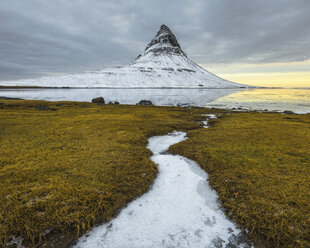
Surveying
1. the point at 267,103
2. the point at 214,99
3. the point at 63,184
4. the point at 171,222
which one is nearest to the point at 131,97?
the point at 214,99

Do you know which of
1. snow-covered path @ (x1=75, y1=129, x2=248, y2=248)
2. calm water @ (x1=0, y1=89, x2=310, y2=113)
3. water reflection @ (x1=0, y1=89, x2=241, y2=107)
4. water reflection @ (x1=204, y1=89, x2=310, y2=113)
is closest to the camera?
snow-covered path @ (x1=75, y1=129, x2=248, y2=248)

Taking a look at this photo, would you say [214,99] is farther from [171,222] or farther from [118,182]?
[171,222]

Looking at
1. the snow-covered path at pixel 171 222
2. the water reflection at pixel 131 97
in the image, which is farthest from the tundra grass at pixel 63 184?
the water reflection at pixel 131 97

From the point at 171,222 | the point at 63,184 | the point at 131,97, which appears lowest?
the point at 171,222

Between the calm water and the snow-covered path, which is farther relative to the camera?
the calm water

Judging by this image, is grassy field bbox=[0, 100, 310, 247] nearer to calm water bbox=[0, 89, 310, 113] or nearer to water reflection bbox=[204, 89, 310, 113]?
water reflection bbox=[204, 89, 310, 113]

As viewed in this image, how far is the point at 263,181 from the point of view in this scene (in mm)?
7367

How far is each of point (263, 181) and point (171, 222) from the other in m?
4.93

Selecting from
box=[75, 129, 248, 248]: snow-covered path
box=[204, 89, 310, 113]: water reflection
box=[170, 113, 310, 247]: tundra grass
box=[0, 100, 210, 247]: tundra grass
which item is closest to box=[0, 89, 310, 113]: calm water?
box=[204, 89, 310, 113]: water reflection

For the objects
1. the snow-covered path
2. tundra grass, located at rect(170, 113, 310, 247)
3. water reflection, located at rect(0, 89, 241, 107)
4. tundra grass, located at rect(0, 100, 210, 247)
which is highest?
water reflection, located at rect(0, 89, 241, 107)

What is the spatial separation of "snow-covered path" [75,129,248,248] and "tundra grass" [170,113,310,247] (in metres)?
0.63

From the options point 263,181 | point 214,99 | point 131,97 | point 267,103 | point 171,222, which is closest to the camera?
point 171,222

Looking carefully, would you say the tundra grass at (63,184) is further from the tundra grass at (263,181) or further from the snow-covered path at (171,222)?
A: the tundra grass at (263,181)

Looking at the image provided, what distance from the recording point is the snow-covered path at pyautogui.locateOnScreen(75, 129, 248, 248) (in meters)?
4.96
